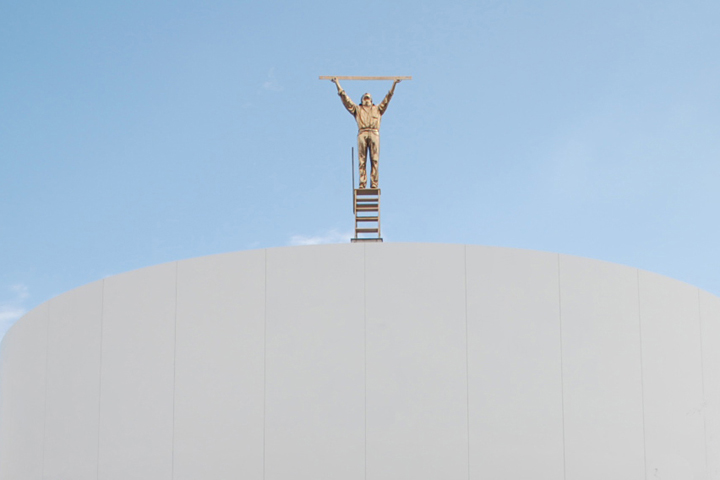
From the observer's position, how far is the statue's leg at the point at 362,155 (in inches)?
537

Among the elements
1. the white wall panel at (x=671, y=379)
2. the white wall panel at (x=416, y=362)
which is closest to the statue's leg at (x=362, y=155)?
the white wall panel at (x=416, y=362)

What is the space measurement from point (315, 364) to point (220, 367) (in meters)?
1.13

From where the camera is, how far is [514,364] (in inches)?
399

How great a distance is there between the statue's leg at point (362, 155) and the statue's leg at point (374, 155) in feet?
0.32

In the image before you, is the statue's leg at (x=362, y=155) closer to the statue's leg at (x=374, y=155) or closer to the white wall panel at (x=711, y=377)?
the statue's leg at (x=374, y=155)

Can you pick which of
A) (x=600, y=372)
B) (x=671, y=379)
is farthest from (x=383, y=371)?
(x=671, y=379)

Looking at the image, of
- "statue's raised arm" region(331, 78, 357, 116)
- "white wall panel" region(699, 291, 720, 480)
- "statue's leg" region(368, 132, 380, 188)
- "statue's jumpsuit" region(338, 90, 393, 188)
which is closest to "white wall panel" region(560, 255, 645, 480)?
"white wall panel" region(699, 291, 720, 480)

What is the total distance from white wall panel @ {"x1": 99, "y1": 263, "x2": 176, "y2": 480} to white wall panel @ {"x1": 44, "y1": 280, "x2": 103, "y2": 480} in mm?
179

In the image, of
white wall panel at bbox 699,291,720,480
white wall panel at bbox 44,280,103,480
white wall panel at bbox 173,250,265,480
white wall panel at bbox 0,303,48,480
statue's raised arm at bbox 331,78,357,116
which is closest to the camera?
white wall panel at bbox 173,250,265,480

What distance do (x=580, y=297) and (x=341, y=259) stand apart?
293 centimetres

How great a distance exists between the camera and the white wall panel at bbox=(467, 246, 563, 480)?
9.91 metres

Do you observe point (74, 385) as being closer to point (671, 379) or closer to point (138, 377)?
point (138, 377)

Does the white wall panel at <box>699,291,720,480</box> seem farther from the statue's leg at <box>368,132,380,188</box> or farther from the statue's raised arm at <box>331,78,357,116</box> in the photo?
the statue's raised arm at <box>331,78,357,116</box>

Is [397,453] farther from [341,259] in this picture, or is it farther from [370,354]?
[341,259]
